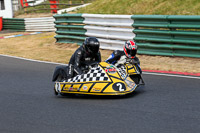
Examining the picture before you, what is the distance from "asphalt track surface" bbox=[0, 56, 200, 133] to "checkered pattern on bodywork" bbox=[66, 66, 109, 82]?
378 mm

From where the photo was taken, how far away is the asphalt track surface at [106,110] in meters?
5.08

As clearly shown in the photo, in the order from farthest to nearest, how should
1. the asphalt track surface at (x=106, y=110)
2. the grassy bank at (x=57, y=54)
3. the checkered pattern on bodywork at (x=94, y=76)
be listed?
1. the grassy bank at (x=57, y=54)
2. the checkered pattern on bodywork at (x=94, y=76)
3. the asphalt track surface at (x=106, y=110)

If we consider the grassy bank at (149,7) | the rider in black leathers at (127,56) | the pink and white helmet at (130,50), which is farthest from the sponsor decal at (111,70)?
the grassy bank at (149,7)

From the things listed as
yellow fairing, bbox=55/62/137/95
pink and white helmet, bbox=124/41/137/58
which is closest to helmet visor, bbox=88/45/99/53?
yellow fairing, bbox=55/62/137/95

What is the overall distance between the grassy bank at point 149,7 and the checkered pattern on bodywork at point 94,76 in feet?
30.1

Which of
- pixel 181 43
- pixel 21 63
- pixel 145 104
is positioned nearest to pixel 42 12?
pixel 21 63

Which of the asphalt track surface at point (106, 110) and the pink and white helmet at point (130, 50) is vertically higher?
the pink and white helmet at point (130, 50)

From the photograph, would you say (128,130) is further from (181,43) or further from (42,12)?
(42,12)

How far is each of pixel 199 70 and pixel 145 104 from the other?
3584mm

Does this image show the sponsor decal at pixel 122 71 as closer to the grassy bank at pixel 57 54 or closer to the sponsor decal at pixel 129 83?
the sponsor decal at pixel 129 83

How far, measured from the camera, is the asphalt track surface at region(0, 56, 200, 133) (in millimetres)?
5082

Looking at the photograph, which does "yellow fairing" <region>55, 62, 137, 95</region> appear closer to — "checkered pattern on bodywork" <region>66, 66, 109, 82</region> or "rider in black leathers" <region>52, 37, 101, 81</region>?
"checkered pattern on bodywork" <region>66, 66, 109, 82</region>

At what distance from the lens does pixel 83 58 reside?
295 inches

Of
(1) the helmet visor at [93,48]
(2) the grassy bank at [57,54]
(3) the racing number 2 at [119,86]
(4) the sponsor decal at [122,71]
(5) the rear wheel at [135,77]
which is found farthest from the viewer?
(2) the grassy bank at [57,54]
